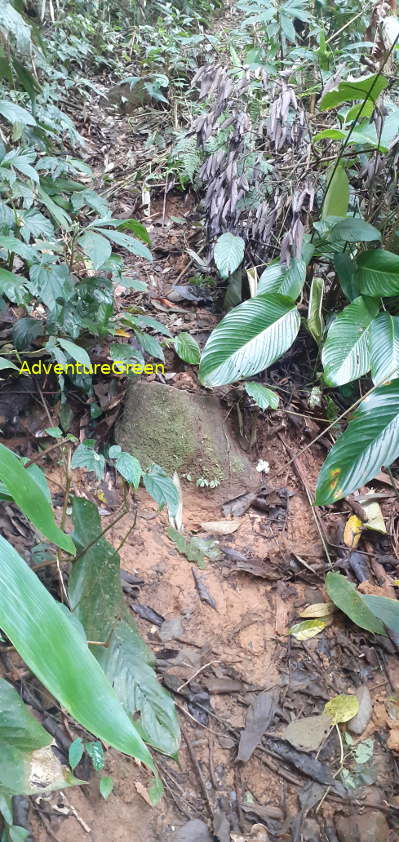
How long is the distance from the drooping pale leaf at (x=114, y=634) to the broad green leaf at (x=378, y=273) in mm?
1554

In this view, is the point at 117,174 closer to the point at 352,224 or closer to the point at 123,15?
the point at 352,224

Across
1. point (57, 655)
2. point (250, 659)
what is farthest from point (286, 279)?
point (57, 655)

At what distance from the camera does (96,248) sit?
5.60 ft

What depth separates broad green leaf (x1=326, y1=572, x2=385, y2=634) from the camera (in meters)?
1.81

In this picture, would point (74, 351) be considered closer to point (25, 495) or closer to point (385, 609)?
point (25, 495)

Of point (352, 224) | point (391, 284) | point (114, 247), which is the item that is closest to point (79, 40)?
point (114, 247)

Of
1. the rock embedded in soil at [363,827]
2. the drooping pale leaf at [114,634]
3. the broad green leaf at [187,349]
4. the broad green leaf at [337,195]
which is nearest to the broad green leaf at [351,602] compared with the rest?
the rock embedded in soil at [363,827]

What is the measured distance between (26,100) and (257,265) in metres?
1.71

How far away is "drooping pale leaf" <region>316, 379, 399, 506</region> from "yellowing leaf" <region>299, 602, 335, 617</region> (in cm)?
49

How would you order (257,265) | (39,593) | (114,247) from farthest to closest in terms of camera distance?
(114,247)
(257,265)
(39,593)

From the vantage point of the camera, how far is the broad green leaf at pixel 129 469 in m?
1.44

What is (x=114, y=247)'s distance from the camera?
9.51ft

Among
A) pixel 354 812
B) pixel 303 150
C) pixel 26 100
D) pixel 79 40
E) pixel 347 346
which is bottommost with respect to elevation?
pixel 354 812

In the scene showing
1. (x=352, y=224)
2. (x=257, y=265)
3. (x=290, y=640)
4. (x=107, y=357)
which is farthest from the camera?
(x=257, y=265)
